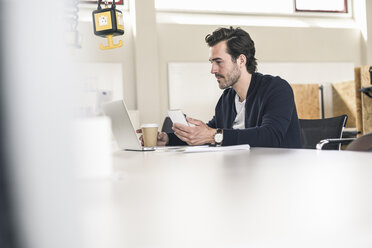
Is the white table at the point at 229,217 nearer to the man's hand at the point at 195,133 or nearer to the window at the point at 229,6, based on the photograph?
the man's hand at the point at 195,133

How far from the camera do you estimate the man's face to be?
234 centimetres

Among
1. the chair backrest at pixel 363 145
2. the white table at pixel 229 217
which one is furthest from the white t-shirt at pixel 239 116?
the white table at pixel 229 217

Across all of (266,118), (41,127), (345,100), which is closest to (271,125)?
(266,118)

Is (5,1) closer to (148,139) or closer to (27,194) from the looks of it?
(27,194)

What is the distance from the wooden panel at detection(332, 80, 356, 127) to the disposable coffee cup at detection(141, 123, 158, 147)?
470cm

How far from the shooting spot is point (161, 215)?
23 centimetres

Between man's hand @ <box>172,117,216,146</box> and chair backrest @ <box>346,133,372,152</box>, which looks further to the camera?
man's hand @ <box>172,117,216,146</box>

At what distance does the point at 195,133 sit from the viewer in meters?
1.61

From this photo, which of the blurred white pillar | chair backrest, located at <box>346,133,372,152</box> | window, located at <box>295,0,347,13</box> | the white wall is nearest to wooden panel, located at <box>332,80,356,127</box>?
the white wall

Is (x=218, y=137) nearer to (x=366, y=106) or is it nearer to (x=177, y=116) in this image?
(x=177, y=116)

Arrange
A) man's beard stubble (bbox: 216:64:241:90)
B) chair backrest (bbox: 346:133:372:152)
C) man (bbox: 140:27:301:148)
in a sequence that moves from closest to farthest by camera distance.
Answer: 1. chair backrest (bbox: 346:133:372:152)
2. man (bbox: 140:27:301:148)
3. man's beard stubble (bbox: 216:64:241:90)

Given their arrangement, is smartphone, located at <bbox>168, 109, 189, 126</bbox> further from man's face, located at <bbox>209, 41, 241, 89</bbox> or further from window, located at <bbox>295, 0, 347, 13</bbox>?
window, located at <bbox>295, 0, 347, 13</bbox>

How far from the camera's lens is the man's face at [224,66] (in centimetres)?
234

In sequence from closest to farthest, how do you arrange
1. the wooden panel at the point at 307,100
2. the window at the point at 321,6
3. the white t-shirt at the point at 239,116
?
the white t-shirt at the point at 239,116, the wooden panel at the point at 307,100, the window at the point at 321,6
